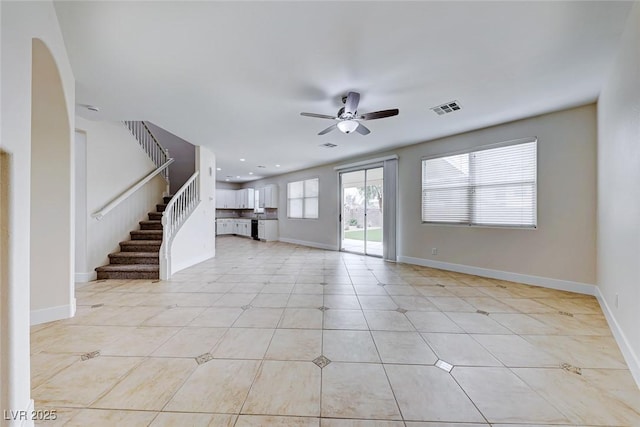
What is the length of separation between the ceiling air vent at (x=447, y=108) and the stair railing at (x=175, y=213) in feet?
15.4

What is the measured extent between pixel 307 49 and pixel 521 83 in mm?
2526

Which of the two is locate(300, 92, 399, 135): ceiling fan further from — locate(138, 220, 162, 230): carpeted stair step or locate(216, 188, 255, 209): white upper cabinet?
locate(216, 188, 255, 209): white upper cabinet

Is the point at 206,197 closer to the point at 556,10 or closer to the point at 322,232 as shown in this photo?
the point at 322,232

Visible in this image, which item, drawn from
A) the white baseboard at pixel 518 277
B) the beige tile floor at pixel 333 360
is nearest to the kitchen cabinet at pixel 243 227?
the beige tile floor at pixel 333 360

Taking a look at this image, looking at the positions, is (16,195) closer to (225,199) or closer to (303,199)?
(303,199)

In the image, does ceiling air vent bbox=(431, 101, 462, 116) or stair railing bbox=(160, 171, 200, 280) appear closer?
ceiling air vent bbox=(431, 101, 462, 116)

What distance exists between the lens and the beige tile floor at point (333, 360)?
1464 millimetres

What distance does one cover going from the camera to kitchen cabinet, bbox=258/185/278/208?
9.93m

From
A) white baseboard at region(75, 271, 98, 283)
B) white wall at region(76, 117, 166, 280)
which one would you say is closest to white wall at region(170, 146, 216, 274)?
white wall at region(76, 117, 166, 280)

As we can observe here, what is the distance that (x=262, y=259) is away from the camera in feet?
20.3

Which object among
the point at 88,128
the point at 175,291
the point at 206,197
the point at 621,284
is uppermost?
the point at 88,128

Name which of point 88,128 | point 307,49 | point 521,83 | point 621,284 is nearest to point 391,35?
point 307,49

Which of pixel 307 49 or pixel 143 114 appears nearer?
pixel 307 49

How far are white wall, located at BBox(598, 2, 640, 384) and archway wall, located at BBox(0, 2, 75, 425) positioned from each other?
3724 millimetres
